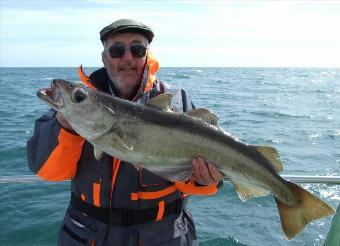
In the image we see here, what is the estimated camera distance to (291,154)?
16.3m

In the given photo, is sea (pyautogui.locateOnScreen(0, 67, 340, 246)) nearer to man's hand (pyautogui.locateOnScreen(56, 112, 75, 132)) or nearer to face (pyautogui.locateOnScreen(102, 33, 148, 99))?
face (pyautogui.locateOnScreen(102, 33, 148, 99))

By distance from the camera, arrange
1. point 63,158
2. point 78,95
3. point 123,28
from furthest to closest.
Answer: point 123,28
point 63,158
point 78,95

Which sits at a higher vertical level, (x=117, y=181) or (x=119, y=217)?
(x=117, y=181)

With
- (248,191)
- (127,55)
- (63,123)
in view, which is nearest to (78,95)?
(63,123)

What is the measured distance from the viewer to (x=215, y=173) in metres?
3.82

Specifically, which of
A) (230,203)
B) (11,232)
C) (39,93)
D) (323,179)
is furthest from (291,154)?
(39,93)

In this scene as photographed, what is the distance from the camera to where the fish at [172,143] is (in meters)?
3.57

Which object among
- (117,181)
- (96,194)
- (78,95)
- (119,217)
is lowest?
(119,217)

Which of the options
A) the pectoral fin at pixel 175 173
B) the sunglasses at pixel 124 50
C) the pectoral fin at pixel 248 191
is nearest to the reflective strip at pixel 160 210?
the pectoral fin at pixel 175 173

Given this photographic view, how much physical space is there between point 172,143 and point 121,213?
0.82 metres

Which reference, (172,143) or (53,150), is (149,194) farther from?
(53,150)

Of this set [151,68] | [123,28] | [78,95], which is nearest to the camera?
[78,95]

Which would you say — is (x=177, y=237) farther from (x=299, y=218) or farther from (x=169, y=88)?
(x=169, y=88)

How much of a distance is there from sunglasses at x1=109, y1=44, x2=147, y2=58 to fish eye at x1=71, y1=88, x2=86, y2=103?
69 cm
